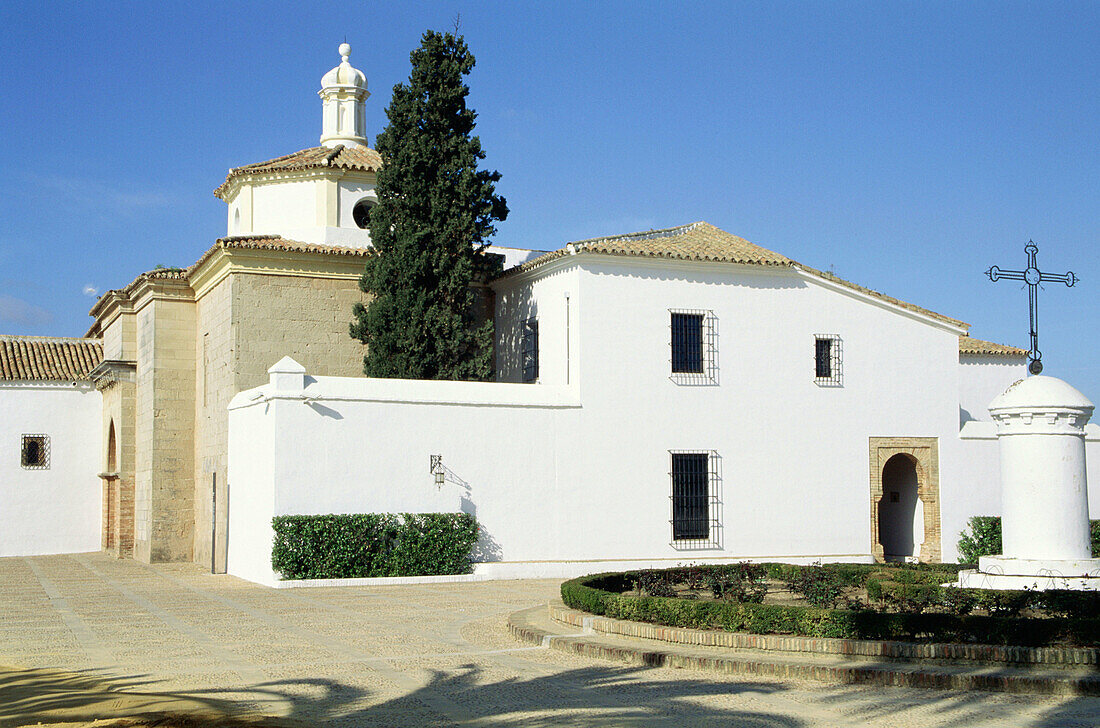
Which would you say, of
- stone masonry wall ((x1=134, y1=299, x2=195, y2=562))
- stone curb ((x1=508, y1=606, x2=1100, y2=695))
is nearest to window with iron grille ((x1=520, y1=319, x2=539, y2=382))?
stone masonry wall ((x1=134, y1=299, x2=195, y2=562))

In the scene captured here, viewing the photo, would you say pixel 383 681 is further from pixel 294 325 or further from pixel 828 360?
pixel 828 360

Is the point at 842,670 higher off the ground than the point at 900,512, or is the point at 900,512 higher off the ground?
the point at 900,512

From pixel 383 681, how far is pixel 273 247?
1394 cm

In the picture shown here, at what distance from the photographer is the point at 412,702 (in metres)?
7.69

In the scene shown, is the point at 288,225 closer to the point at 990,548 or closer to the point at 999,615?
the point at 990,548

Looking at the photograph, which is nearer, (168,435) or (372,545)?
(372,545)

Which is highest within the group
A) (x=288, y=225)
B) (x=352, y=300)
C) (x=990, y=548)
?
(x=288, y=225)

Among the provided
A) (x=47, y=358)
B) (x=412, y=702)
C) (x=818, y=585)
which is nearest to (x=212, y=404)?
(x=47, y=358)

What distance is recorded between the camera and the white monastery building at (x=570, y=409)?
59.7 feet

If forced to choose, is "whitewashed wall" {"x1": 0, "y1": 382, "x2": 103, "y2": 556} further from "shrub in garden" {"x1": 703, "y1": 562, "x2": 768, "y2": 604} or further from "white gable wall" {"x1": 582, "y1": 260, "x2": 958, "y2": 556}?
"shrub in garden" {"x1": 703, "y1": 562, "x2": 768, "y2": 604}

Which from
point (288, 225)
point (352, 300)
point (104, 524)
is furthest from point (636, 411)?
point (104, 524)

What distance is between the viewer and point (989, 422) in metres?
23.7

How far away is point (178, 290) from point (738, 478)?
12988 millimetres

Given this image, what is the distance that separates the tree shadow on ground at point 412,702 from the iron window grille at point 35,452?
2165 centimetres
